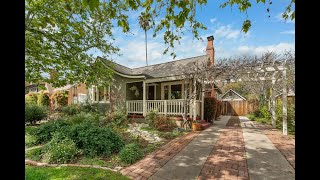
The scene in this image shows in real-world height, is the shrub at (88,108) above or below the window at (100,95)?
below

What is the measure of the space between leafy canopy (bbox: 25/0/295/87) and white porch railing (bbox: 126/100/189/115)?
4.89 metres

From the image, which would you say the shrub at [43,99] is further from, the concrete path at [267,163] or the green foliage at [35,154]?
the concrete path at [267,163]

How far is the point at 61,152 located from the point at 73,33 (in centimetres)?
497

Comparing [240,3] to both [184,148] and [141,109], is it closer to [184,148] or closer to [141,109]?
[184,148]

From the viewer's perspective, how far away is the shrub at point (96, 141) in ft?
18.3

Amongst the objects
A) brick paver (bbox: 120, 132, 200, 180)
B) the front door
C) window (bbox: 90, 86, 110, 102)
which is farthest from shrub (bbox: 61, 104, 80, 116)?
brick paver (bbox: 120, 132, 200, 180)

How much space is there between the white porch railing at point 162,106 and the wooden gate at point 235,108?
15102mm

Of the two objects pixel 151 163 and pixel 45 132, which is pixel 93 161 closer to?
pixel 151 163

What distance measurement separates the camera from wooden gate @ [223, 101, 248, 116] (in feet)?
78.6

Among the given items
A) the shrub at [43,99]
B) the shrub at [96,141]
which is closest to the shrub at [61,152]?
the shrub at [96,141]

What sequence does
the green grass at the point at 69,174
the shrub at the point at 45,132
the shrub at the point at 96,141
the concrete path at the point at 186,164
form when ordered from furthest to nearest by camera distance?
the shrub at the point at 45,132 → the shrub at the point at 96,141 → the concrete path at the point at 186,164 → the green grass at the point at 69,174

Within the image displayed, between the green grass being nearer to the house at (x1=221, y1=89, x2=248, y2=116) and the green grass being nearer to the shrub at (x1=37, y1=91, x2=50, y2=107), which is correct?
the shrub at (x1=37, y1=91, x2=50, y2=107)

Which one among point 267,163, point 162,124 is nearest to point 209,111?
point 162,124
